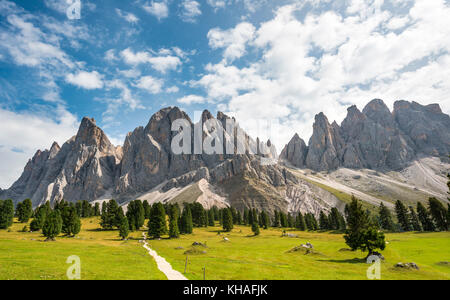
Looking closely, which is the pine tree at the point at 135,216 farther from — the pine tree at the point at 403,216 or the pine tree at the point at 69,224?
the pine tree at the point at 403,216

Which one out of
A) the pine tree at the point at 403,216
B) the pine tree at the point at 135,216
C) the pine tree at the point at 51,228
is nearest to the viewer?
Result: the pine tree at the point at 51,228

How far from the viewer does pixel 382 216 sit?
118438 mm

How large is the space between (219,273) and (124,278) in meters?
10.9

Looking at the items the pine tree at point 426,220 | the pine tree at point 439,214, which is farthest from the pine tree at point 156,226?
the pine tree at point 426,220

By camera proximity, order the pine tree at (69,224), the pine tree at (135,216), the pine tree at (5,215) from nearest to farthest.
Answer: the pine tree at (69,224), the pine tree at (5,215), the pine tree at (135,216)

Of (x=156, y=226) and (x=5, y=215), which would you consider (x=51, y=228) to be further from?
(x=5, y=215)

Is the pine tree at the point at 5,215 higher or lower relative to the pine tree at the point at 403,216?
higher

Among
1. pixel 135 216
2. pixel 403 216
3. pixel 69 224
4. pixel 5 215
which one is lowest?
pixel 403 216

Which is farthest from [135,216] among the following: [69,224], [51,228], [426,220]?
[426,220]

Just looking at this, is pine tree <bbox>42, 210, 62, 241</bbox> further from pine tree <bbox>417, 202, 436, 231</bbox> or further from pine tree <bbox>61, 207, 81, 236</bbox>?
pine tree <bbox>417, 202, 436, 231</bbox>
